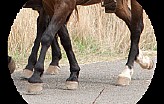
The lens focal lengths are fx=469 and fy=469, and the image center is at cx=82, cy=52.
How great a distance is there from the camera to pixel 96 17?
31.1 ft

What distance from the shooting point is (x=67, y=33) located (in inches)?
217

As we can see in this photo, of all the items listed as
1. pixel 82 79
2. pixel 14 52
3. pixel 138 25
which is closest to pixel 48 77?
pixel 82 79

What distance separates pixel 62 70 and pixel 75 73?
152cm

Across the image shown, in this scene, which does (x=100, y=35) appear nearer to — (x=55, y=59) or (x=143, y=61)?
(x=55, y=59)

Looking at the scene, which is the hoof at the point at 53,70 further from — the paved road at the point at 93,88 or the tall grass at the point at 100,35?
the tall grass at the point at 100,35

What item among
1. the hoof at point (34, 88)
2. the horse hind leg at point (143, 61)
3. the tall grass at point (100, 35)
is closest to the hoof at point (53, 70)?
the horse hind leg at point (143, 61)

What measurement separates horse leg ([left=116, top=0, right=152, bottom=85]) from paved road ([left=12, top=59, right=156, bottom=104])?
14 cm

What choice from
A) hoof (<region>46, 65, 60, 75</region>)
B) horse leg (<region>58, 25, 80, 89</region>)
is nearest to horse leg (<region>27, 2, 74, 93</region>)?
horse leg (<region>58, 25, 80, 89</region>)

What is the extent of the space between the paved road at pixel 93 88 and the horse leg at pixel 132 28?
139mm

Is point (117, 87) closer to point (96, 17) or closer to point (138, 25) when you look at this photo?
point (138, 25)

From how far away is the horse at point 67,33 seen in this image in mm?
4945

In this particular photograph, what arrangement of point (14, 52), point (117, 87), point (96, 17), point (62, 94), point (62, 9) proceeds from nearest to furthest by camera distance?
point (62, 9) < point (62, 94) < point (117, 87) < point (14, 52) < point (96, 17)

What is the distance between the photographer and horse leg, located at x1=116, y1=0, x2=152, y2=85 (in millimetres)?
5832

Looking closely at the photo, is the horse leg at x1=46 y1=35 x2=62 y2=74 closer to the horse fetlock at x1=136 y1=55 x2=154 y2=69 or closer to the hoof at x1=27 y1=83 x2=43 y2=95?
the horse fetlock at x1=136 y1=55 x2=154 y2=69
